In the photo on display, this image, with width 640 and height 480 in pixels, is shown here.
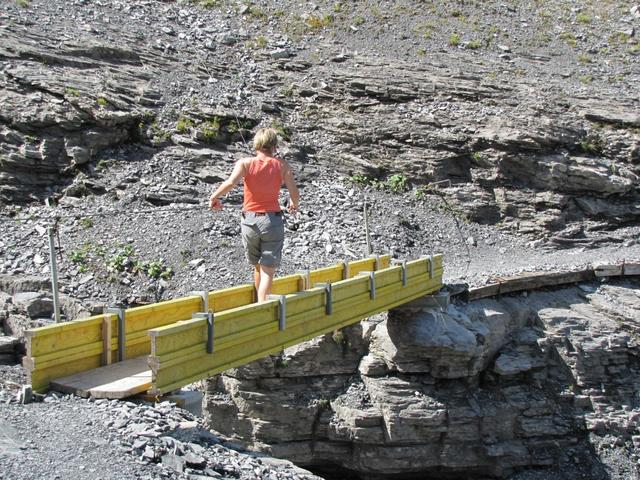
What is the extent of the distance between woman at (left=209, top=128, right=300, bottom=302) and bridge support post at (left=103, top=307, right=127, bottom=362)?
1.50 meters

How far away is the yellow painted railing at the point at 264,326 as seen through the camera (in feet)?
18.6

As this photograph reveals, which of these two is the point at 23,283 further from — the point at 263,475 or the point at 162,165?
the point at 263,475

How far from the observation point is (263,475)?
5020 millimetres

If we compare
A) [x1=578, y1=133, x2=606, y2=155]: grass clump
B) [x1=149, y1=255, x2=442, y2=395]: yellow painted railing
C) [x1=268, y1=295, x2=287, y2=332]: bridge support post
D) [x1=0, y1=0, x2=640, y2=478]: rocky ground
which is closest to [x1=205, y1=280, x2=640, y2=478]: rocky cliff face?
[x1=0, y1=0, x2=640, y2=478]: rocky ground

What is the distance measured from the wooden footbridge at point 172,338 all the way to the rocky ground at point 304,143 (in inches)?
178

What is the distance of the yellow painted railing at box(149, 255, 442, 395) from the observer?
5.67 metres

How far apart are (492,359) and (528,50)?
1551 cm

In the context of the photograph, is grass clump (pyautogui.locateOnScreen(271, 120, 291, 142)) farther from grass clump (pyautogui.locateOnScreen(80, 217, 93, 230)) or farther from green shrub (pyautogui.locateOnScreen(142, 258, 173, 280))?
green shrub (pyautogui.locateOnScreen(142, 258, 173, 280))

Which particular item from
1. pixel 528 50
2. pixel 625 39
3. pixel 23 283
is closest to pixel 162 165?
pixel 23 283

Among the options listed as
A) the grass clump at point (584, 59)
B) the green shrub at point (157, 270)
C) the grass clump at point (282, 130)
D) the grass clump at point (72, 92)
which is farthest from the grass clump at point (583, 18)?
the green shrub at point (157, 270)

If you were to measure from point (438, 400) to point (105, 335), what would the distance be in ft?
25.4

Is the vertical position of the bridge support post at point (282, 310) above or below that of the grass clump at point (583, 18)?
below

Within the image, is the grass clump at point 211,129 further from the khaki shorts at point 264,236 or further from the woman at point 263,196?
the khaki shorts at point 264,236

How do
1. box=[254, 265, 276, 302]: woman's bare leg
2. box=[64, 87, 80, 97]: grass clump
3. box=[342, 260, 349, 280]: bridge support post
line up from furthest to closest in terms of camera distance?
box=[64, 87, 80, 97]: grass clump < box=[342, 260, 349, 280]: bridge support post < box=[254, 265, 276, 302]: woman's bare leg
